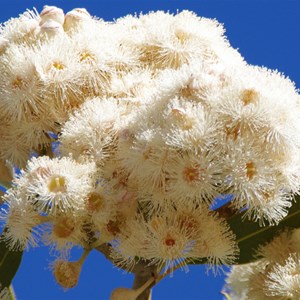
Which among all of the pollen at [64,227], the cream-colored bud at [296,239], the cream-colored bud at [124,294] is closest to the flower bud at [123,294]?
the cream-colored bud at [124,294]

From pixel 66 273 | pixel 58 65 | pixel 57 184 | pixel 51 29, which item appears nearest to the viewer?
pixel 57 184

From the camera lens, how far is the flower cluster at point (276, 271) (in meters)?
2.34

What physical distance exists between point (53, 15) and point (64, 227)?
73 cm

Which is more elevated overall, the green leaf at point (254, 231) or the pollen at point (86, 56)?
the pollen at point (86, 56)

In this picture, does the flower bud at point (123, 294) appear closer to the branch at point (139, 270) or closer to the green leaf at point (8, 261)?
the branch at point (139, 270)

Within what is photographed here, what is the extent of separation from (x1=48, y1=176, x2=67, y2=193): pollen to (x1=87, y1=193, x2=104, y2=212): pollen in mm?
72

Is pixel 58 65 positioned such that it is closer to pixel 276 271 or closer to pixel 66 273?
pixel 66 273

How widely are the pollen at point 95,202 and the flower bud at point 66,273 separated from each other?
0.68 feet

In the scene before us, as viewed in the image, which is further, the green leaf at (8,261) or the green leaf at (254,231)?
the green leaf at (8,261)

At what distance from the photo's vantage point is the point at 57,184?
7.48 feet

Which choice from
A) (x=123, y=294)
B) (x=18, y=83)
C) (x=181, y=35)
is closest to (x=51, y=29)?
(x=18, y=83)

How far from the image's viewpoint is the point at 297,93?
2430 mm

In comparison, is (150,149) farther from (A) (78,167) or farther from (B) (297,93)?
(B) (297,93)

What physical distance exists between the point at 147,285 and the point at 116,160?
371 millimetres
